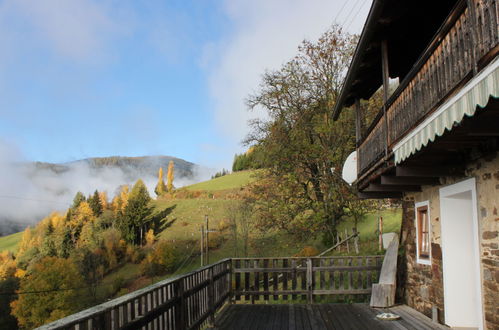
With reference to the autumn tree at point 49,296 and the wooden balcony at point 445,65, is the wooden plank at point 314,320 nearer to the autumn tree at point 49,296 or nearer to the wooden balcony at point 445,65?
the wooden balcony at point 445,65

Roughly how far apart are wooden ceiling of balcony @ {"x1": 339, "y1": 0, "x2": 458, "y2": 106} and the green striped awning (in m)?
2.03

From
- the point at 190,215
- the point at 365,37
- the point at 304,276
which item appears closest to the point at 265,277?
the point at 304,276

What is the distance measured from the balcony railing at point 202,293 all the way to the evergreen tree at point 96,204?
7057 centimetres

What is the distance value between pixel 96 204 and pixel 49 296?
31305 mm

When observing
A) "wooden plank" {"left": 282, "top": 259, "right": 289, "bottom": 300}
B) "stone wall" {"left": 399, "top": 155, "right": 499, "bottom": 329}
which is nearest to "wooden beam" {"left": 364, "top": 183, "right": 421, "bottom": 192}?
"stone wall" {"left": 399, "top": 155, "right": 499, "bottom": 329}

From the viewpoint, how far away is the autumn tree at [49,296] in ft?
149

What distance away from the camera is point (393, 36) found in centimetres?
734

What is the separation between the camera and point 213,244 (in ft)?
154

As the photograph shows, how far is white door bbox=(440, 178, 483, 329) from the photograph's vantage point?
236 inches

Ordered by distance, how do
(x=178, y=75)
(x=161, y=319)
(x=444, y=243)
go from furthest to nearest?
(x=178, y=75) → (x=444, y=243) → (x=161, y=319)

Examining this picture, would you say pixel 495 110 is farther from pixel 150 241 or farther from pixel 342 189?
pixel 150 241

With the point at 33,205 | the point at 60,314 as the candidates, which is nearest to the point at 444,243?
the point at 60,314

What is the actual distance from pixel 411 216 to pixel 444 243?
188 centimetres

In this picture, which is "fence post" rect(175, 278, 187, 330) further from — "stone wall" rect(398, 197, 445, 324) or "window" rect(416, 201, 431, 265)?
"window" rect(416, 201, 431, 265)
